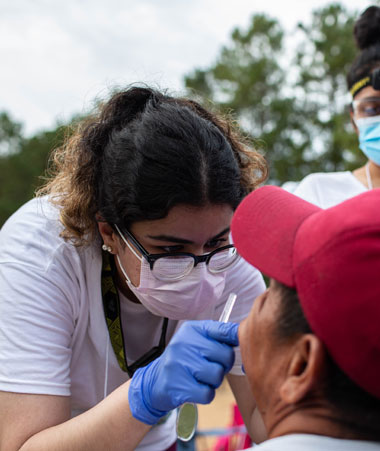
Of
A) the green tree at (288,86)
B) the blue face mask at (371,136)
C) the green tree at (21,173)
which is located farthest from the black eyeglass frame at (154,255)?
the green tree at (21,173)

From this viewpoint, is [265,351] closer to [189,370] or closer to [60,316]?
[189,370]

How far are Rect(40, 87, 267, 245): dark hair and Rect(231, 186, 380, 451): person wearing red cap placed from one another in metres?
0.50

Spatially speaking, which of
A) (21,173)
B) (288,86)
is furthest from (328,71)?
(21,173)

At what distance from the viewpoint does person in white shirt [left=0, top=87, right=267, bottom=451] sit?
A: 5.47ft

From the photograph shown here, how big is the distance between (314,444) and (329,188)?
1.98 metres

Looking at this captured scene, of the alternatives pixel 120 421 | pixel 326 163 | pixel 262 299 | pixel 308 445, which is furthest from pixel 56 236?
pixel 326 163

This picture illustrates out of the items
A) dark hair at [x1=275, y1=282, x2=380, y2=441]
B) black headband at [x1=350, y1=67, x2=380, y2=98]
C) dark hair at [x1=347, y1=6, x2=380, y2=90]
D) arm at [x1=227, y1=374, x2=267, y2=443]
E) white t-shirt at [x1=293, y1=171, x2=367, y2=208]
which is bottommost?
arm at [x1=227, y1=374, x2=267, y2=443]

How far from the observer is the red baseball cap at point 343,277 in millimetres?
919

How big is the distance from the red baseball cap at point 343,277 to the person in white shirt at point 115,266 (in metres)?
0.58

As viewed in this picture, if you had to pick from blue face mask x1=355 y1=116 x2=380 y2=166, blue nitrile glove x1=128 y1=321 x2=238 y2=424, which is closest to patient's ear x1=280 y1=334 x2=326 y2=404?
blue nitrile glove x1=128 y1=321 x2=238 y2=424

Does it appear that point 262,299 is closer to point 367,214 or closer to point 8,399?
point 367,214

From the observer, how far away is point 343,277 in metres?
0.94

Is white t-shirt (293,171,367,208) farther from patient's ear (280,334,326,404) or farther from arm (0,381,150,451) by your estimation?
patient's ear (280,334,326,404)

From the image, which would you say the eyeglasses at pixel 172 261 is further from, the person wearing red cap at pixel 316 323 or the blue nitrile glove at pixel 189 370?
the person wearing red cap at pixel 316 323
